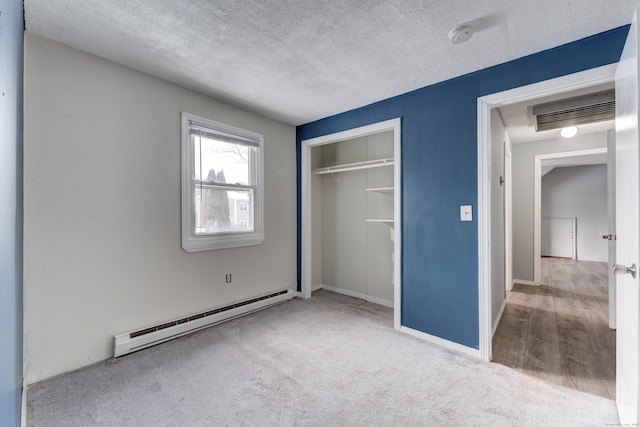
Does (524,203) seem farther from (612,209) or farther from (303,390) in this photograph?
(303,390)

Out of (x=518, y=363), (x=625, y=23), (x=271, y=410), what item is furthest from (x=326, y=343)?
(x=625, y=23)

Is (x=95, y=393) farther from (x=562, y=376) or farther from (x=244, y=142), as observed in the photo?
(x=562, y=376)

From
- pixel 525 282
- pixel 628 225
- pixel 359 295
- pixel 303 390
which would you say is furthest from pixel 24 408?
pixel 525 282

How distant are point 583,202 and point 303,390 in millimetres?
8653

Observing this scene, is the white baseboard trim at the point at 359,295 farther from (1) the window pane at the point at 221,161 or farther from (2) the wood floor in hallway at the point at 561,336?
(1) the window pane at the point at 221,161

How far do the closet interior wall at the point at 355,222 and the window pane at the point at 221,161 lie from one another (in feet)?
4.30

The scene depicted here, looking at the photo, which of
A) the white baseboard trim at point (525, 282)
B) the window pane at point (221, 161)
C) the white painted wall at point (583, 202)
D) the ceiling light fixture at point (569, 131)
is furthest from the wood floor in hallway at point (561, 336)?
the window pane at point (221, 161)

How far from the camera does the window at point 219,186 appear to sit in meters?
2.75

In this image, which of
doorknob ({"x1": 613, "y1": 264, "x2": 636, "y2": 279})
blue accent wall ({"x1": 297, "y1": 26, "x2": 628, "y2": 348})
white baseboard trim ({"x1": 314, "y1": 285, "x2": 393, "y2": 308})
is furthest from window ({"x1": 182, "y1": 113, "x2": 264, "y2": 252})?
doorknob ({"x1": 613, "y1": 264, "x2": 636, "y2": 279})

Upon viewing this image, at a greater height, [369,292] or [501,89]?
[501,89]

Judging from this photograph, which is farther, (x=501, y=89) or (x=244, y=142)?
(x=244, y=142)

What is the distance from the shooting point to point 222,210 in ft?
10.1

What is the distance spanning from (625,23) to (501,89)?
0.72 metres

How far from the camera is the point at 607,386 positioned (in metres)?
1.92
